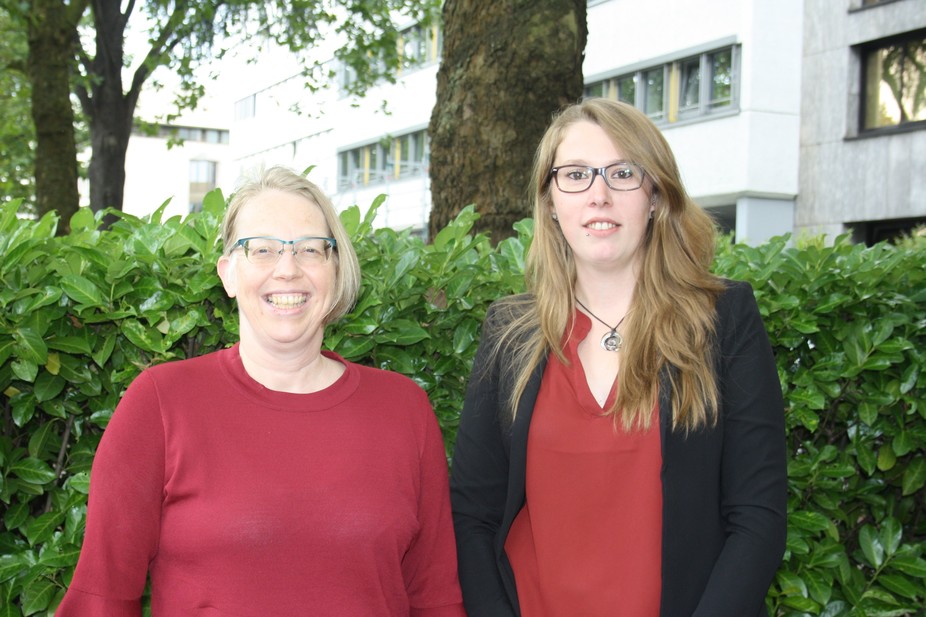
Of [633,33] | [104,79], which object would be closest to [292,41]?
[104,79]

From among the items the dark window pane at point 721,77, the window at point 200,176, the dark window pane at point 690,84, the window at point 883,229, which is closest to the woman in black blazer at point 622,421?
the window at point 883,229

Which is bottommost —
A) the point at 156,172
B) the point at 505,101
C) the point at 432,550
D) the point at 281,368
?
the point at 432,550

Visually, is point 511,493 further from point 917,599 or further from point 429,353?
point 917,599

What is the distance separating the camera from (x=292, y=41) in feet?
53.9

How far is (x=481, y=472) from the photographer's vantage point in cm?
273

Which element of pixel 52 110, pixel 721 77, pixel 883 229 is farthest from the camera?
pixel 721 77

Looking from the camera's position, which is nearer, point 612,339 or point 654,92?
point 612,339

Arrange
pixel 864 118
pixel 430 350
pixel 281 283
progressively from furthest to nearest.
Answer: pixel 864 118 → pixel 430 350 → pixel 281 283

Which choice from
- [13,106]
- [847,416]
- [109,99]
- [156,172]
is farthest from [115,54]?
[156,172]

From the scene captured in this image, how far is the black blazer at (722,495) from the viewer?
7.97ft

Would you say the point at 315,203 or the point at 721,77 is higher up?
the point at 721,77

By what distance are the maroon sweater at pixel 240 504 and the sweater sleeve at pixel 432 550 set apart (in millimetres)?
76

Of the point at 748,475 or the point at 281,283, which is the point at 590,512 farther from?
the point at 281,283

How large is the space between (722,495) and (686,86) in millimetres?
23047
